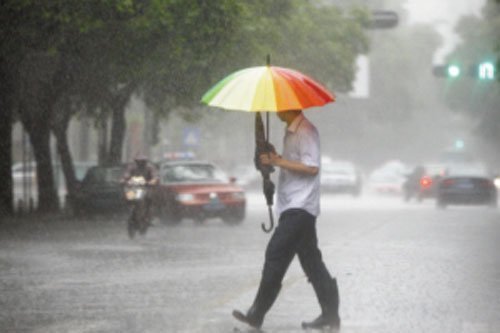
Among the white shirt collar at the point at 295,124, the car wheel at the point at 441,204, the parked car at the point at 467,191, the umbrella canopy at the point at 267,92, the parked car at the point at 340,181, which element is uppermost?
the umbrella canopy at the point at 267,92

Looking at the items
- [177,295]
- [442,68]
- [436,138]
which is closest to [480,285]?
[177,295]

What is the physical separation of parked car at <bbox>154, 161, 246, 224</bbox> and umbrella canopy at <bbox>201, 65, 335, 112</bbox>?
19.6m

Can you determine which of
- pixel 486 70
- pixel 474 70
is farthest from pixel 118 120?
pixel 486 70

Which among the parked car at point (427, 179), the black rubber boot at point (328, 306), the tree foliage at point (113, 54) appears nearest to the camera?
the black rubber boot at point (328, 306)

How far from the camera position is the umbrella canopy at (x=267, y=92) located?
10086 mm

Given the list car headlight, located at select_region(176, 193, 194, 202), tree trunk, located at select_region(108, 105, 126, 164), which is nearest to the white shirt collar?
car headlight, located at select_region(176, 193, 194, 202)

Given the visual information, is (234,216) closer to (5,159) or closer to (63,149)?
(5,159)

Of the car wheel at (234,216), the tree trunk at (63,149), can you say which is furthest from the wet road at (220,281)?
the tree trunk at (63,149)

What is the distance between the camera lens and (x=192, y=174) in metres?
31.5

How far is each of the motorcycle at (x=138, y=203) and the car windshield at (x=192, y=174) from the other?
17.1ft

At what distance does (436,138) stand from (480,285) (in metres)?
112

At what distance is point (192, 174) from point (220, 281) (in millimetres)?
16754

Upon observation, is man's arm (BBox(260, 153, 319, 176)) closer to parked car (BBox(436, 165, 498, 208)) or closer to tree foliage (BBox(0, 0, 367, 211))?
tree foliage (BBox(0, 0, 367, 211))

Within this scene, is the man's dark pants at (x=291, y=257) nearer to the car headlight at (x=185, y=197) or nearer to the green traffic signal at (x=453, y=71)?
the car headlight at (x=185, y=197)
